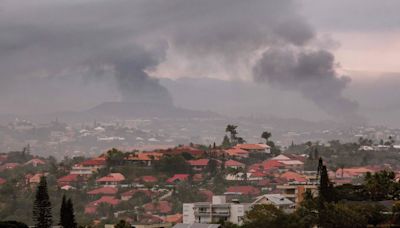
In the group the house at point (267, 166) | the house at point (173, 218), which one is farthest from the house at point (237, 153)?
the house at point (173, 218)

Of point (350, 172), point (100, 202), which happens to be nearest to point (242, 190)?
point (100, 202)

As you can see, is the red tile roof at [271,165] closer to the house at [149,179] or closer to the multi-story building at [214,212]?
the house at [149,179]

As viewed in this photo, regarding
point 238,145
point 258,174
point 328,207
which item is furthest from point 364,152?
point 328,207

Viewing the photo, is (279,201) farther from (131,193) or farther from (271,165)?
(271,165)

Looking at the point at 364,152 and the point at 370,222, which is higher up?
the point at 364,152

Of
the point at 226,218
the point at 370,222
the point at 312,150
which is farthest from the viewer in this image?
the point at 312,150

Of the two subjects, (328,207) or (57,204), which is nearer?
(328,207)

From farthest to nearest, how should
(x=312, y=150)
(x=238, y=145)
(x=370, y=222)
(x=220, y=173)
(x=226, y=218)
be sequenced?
1. (x=312, y=150)
2. (x=238, y=145)
3. (x=220, y=173)
4. (x=226, y=218)
5. (x=370, y=222)

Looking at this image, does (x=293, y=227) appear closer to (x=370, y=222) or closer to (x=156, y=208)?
(x=370, y=222)
